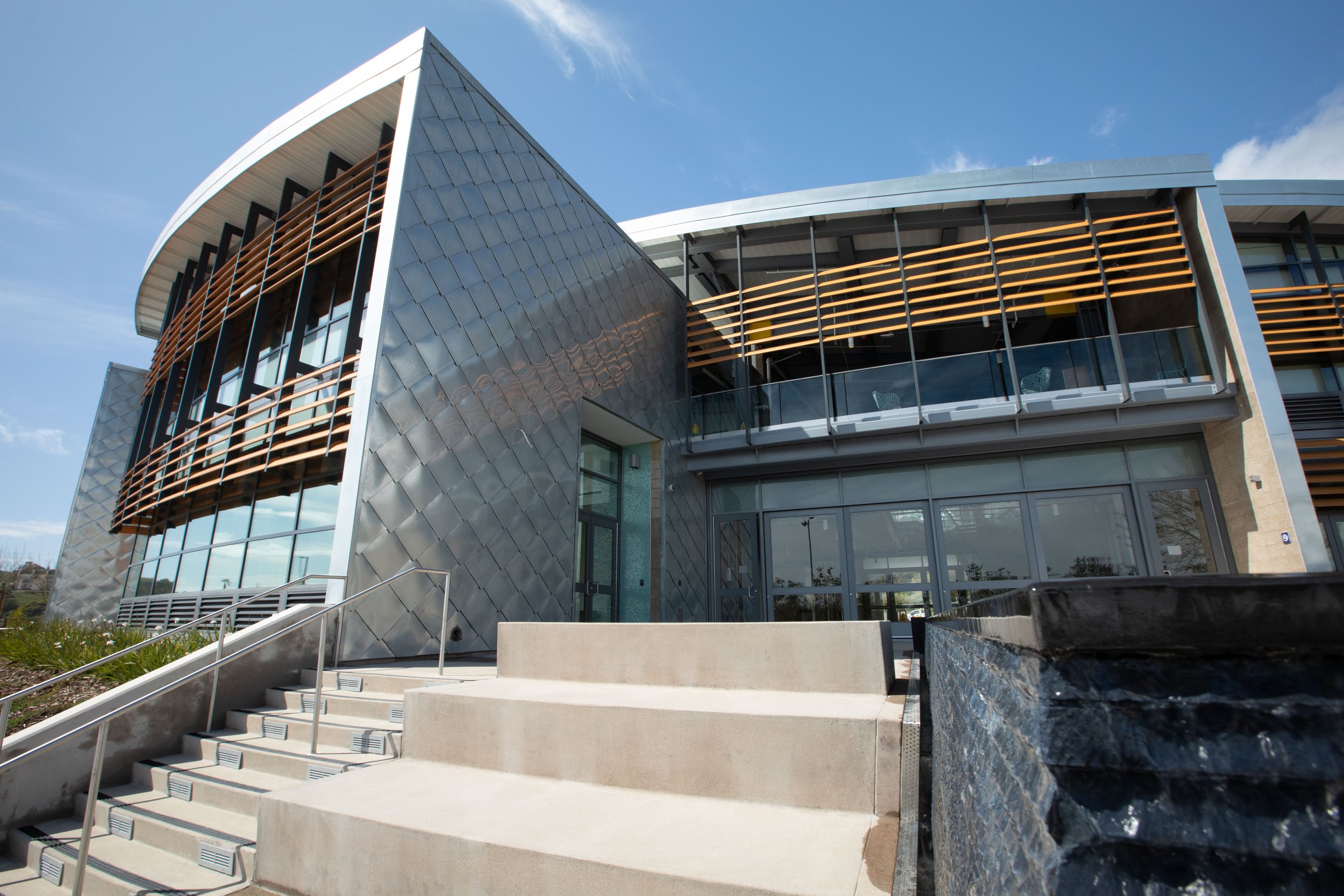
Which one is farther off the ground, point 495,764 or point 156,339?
point 156,339

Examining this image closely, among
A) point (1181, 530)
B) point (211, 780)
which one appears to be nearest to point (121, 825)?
point (211, 780)

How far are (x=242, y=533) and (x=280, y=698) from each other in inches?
161

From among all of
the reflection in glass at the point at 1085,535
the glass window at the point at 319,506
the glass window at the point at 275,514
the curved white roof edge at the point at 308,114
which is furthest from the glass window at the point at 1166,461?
the glass window at the point at 275,514

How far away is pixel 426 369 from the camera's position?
7379 millimetres

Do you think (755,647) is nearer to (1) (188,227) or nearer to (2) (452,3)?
(2) (452,3)

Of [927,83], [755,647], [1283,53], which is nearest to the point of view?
[755,647]

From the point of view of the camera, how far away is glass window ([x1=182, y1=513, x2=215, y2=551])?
935 cm

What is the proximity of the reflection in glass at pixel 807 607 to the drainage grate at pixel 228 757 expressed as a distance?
28.1 feet

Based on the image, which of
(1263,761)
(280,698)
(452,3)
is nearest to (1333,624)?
(1263,761)

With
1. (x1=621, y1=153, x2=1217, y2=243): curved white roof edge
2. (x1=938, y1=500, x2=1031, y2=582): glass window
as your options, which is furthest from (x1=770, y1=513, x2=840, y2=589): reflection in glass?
(x1=621, y1=153, x2=1217, y2=243): curved white roof edge

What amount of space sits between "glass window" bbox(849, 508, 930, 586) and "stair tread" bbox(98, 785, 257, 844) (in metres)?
9.56

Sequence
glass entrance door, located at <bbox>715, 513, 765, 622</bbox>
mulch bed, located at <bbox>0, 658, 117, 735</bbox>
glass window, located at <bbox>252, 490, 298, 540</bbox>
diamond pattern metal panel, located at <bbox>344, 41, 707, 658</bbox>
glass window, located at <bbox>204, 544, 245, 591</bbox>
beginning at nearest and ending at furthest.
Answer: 1. mulch bed, located at <bbox>0, 658, 117, 735</bbox>
2. diamond pattern metal panel, located at <bbox>344, 41, 707, 658</bbox>
3. glass window, located at <bbox>252, 490, 298, 540</bbox>
4. glass window, located at <bbox>204, 544, 245, 591</bbox>
5. glass entrance door, located at <bbox>715, 513, 765, 622</bbox>

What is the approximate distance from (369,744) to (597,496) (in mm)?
6988

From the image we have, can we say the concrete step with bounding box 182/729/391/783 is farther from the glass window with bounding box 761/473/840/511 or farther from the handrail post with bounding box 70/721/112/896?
the glass window with bounding box 761/473/840/511
